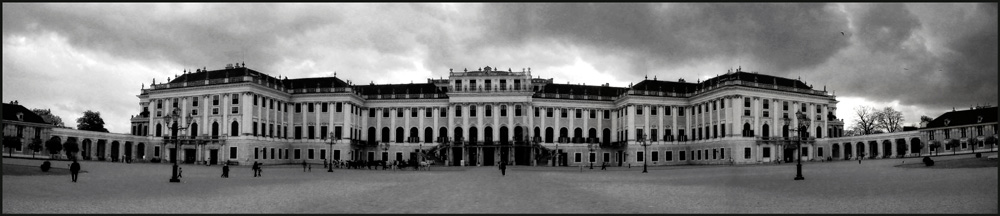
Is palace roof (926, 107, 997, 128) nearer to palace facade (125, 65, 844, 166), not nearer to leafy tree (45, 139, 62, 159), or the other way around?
palace facade (125, 65, 844, 166)

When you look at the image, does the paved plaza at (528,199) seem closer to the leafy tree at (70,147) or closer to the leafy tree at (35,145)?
the leafy tree at (35,145)

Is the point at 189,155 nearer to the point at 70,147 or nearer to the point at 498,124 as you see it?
the point at 70,147

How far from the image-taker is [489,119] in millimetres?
81500

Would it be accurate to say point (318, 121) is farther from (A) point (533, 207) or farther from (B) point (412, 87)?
(A) point (533, 207)

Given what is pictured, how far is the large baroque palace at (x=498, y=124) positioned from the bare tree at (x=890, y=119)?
15.8m

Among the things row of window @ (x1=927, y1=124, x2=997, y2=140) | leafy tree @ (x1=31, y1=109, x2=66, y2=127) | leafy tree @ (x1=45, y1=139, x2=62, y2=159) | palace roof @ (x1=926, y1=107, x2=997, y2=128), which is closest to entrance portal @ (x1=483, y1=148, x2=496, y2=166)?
leafy tree @ (x1=45, y1=139, x2=62, y2=159)

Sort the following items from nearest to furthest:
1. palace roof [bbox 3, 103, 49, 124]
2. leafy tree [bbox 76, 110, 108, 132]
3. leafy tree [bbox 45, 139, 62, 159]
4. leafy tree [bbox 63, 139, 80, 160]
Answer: leafy tree [bbox 45, 139, 62, 159] < leafy tree [bbox 63, 139, 80, 160] < palace roof [bbox 3, 103, 49, 124] < leafy tree [bbox 76, 110, 108, 132]

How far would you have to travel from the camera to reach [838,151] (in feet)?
277

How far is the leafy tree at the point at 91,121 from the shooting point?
335 ft

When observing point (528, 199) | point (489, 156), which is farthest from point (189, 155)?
point (528, 199)

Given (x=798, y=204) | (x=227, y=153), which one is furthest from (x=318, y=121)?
(x=798, y=204)

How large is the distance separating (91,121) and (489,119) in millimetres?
61439

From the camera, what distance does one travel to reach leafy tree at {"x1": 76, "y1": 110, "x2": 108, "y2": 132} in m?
102

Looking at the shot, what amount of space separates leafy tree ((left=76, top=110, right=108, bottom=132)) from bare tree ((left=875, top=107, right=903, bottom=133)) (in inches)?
4291
